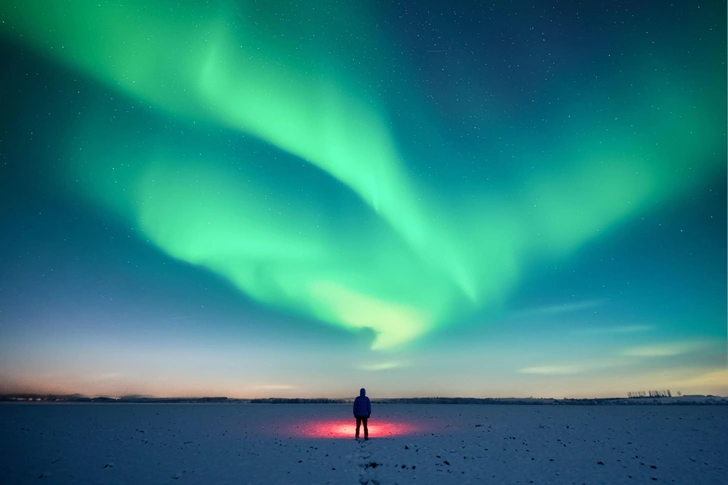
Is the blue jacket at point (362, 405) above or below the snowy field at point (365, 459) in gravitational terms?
above

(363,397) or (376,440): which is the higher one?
(363,397)

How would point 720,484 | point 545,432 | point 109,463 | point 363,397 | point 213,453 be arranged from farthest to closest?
point 545,432 → point 363,397 → point 213,453 → point 109,463 → point 720,484

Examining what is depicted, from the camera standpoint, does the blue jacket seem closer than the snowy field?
No

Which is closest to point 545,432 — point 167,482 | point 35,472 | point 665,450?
point 665,450

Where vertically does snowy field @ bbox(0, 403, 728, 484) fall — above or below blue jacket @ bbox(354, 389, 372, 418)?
below

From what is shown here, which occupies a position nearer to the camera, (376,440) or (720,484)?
(720,484)

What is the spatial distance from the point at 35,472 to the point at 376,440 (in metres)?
16.3

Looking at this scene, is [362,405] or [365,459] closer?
[365,459]

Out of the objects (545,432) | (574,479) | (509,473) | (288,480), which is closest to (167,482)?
(288,480)

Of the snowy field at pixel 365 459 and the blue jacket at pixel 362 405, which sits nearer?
the snowy field at pixel 365 459

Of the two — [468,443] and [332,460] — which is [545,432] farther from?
[332,460]

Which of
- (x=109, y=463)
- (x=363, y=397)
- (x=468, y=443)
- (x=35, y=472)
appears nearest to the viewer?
(x=35, y=472)

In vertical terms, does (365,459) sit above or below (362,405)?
below

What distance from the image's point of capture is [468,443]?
72.4 feet
